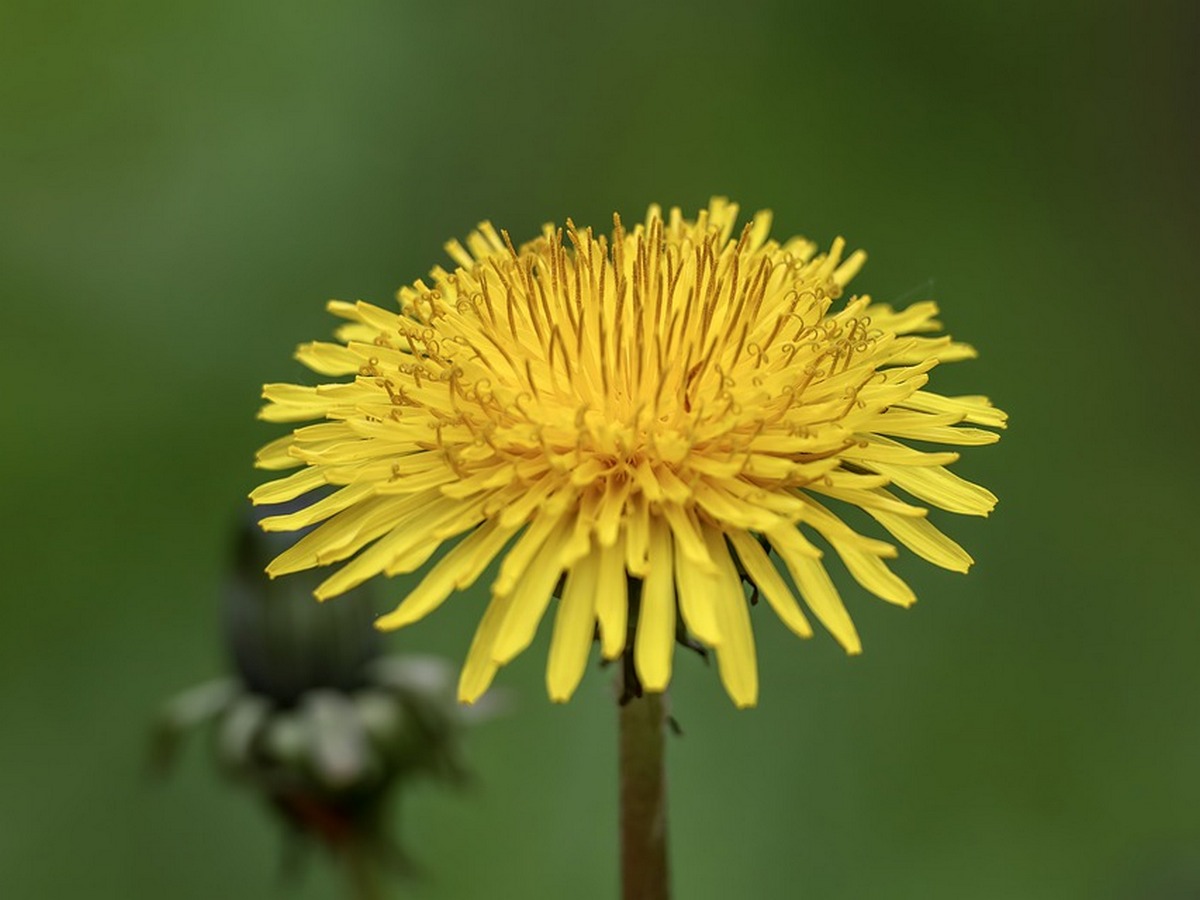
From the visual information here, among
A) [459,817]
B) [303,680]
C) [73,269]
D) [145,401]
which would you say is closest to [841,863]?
[459,817]

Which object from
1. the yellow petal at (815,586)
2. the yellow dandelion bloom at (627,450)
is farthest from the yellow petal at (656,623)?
the yellow petal at (815,586)

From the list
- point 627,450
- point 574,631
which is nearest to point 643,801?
point 574,631

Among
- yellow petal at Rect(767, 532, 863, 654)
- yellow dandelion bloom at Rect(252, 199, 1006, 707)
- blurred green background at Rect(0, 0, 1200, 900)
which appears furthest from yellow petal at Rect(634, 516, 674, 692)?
blurred green background at Rect(0, 0, 1200, 900)

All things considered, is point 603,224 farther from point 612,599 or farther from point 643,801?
point 612,599

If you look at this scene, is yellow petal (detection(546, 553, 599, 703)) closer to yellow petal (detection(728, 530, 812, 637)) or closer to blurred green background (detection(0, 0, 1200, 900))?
yellow petal (detection(728, 530, 812, 637))

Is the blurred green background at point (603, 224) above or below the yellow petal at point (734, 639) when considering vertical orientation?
above

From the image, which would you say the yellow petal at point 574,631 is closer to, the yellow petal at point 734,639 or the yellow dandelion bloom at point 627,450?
the yellow dandelion bloom at point 627,450

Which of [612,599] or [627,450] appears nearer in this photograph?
[612,599]

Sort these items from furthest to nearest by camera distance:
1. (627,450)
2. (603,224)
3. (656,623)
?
(603,224) < (627,450) < (656,623)
